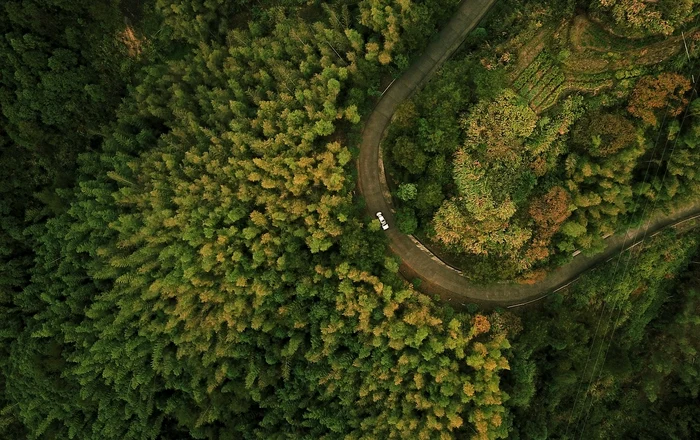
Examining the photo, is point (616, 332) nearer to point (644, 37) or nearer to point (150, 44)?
point (644, 37)

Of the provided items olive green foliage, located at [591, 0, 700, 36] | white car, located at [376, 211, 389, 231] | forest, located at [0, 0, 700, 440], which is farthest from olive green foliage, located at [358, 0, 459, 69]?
white car, located at [376, 211, 389, 231]

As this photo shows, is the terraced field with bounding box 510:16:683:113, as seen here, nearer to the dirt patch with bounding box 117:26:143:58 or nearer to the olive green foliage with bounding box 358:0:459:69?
the olive green foliage with bounding box 358:0:459:69

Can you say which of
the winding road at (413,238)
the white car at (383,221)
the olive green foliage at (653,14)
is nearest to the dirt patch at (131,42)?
the winding road at (413,238)

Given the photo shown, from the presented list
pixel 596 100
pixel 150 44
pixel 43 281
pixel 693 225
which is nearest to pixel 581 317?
pixel 693 225

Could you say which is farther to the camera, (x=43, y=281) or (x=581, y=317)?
(x=43, y=281)

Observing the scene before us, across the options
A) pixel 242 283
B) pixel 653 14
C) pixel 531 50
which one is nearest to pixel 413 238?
pixel 242 283

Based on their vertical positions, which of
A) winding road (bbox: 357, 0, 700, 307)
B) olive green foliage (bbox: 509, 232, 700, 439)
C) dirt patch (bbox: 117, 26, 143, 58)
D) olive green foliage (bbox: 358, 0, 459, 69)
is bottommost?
olive green foliage (bbox: 509, 232, 700, 439)
